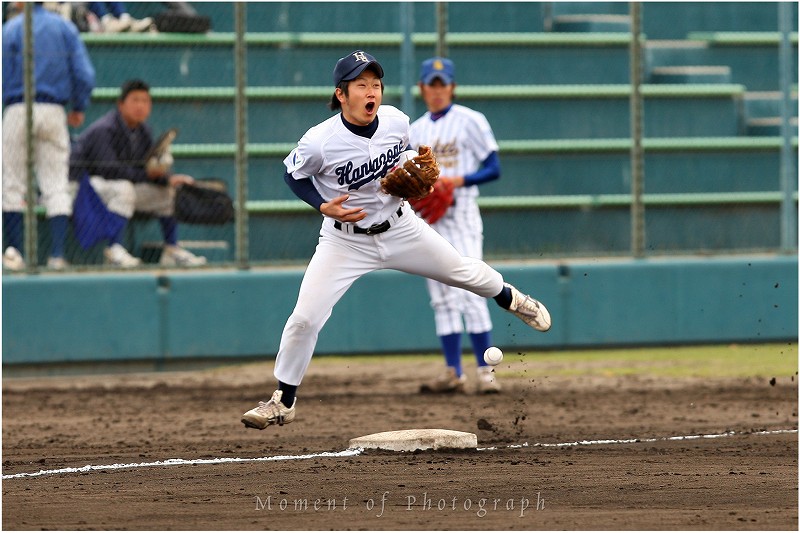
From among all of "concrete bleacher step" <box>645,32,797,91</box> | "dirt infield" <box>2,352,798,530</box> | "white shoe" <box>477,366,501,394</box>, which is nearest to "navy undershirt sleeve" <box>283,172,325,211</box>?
"dirt infield" <box>2,352,798,530</box>

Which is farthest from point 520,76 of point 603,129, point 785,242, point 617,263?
point 785,242

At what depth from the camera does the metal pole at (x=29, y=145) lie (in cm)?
1130

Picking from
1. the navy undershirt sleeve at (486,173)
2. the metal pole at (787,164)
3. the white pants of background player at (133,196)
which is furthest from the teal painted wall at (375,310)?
the navy undershirt sleeve at (486,173)

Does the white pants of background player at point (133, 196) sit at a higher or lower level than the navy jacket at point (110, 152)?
lower

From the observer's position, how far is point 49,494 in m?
6.26

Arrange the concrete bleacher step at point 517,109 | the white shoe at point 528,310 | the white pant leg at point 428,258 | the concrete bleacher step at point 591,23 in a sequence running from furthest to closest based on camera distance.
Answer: the concrete bleacher step at point 591,23 → the concrete bleacher step at point 517,109 → the white shoe at point 528,310 → the white pant leg at point 428,258

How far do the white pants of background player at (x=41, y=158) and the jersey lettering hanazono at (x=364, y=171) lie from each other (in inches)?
195

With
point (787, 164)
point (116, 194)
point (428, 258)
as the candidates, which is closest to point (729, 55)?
point (787, 164)

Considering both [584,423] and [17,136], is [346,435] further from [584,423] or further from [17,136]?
[17,136]

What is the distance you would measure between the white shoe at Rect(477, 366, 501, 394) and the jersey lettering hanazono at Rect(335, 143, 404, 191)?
3335mm

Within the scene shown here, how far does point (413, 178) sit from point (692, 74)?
26.3 ft

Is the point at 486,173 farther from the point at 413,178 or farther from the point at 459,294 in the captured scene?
the point at 413,178

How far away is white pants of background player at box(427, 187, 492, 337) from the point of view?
10305 millimetres

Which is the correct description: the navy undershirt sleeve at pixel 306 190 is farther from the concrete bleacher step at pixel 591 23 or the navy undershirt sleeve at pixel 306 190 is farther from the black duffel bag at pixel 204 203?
the concrete bleacher step at pixel 591 23
